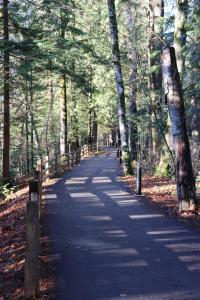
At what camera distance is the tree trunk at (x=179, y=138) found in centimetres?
1123

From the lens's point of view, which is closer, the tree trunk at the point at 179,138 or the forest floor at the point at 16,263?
the forest floor at the point at 16,263

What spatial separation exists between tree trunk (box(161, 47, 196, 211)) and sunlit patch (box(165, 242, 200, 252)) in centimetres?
304

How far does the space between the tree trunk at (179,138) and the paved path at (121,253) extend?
2.85ft

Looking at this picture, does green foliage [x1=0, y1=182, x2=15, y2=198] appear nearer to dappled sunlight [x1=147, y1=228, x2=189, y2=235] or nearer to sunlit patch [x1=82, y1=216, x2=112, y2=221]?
sunlit patch [x1=82, y1=216, x2=112, y2=221]

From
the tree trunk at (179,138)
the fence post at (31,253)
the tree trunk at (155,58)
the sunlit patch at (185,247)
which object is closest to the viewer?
the fence post at (31,253)

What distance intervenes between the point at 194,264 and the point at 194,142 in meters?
15.5

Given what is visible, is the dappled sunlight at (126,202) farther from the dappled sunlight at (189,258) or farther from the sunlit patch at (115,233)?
the dappled sunlight at (189,258)

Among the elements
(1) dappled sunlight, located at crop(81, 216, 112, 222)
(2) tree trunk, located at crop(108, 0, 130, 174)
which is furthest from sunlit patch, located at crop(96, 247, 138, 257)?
(2) tree trunk, located at crop(108, 0, 130, 174)

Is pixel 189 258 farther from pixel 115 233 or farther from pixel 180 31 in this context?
pixel 180 31

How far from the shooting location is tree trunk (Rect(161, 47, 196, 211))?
1123cm

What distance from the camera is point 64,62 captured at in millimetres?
23016

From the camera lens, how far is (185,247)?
26.4 ft

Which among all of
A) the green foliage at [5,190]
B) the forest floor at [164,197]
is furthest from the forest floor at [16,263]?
the green foliage at [5,190]

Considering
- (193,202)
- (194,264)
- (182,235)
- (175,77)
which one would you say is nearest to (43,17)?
(175,77)
